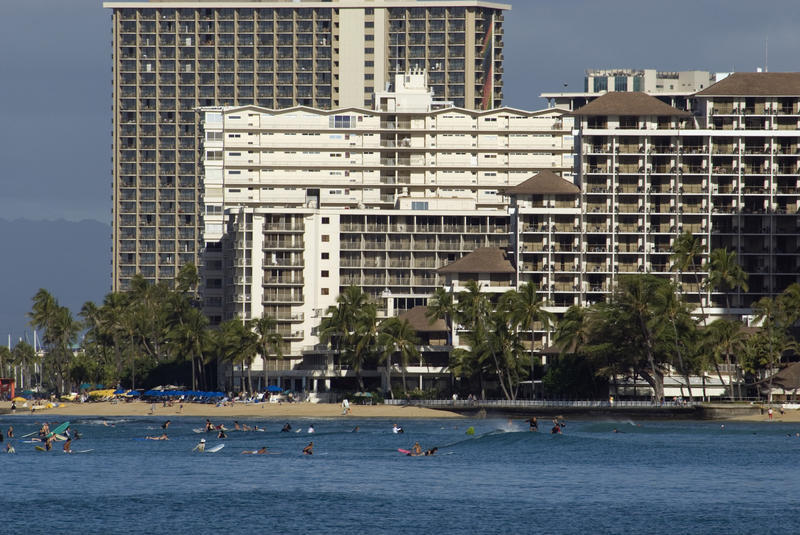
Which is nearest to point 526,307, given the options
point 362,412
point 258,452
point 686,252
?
point 362,412

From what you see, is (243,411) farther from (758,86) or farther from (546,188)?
(758,86)

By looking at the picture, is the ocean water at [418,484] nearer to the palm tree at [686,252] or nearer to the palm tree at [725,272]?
the palm tree at [725,272]

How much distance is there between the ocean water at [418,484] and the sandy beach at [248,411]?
2513cm

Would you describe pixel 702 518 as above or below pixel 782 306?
below

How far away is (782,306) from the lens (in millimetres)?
148000

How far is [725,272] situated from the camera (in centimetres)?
15800

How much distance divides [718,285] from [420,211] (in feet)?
138

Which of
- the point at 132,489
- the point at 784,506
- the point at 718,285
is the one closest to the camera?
the point at 784,506

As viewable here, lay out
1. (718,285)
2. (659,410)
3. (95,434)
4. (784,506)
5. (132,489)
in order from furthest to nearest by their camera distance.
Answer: (718,285) → (659,410) → (95,434) → (132,489) → (784,506)

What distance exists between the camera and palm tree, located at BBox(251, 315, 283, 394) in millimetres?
169375

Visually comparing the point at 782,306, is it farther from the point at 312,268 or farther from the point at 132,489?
the point at 132,489

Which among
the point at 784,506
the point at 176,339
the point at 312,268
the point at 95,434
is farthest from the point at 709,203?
the point at 784,506

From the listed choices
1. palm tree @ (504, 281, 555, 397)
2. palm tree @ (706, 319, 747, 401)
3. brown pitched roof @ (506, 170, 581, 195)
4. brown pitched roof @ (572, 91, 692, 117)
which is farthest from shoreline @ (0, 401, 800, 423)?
brown pitched roof @ (572, 91, 692, 117)

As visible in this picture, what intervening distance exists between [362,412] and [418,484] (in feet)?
226
